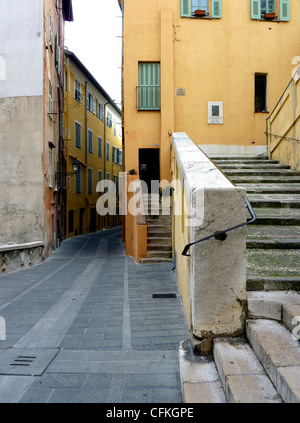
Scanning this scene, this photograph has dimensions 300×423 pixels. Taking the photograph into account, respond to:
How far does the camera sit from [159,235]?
9195 millimetres

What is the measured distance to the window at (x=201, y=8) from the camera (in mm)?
12703

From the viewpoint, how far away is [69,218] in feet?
70.6

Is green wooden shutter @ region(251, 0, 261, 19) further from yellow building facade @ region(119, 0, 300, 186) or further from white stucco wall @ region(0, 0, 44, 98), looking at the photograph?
white stucco wall @ region(0, 0, 44, 98)

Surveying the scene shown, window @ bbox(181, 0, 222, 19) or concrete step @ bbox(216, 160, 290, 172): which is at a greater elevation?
window @ bbox(181, 0, 222, 19)

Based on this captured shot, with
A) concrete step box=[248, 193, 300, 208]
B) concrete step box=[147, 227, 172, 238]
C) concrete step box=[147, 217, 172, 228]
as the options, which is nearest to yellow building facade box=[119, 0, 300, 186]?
concrete step box=[147, 217, 172, 228]

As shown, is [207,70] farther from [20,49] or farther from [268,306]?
[268,306]

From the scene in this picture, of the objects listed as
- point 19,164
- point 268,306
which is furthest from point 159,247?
point 19,164

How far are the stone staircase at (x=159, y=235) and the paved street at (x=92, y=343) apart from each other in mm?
2364

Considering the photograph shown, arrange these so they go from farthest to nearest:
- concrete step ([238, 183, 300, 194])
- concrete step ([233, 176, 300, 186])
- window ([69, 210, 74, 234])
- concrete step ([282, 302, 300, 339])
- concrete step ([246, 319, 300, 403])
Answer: window ([69, 210, 74, 234]) → concrete step ([233, 176, 300, 186]) → concrete step ([238, 183, 300, 194]) → concrete step ([282, 302, 300, 339]) → concrete step ([246, 319, 300, 403])

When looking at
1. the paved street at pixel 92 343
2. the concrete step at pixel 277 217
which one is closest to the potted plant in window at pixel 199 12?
the concrete step at pixel 277 217

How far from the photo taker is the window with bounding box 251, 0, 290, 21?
12.8 m

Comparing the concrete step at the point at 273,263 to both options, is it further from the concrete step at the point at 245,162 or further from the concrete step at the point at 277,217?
the concrete step at the point at 245,162

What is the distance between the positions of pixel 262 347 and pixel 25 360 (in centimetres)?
210
